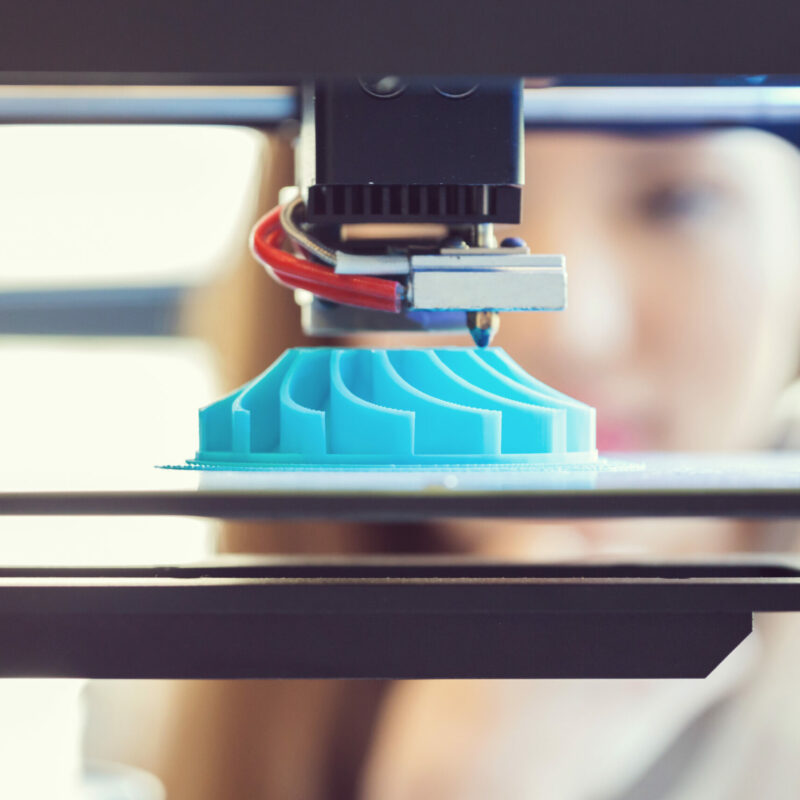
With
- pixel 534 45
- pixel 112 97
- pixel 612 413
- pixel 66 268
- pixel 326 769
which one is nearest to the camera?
pixel 534 45

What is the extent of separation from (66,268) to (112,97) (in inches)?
28.9

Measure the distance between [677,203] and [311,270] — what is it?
0.91 metres

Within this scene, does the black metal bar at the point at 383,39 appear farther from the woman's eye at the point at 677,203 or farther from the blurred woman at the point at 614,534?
the woman's eye at the point at 677,203

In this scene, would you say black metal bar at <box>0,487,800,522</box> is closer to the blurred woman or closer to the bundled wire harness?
the bundled wire harness

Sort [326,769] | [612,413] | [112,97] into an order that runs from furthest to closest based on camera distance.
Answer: [612,413] → [326,769] → [112,97]

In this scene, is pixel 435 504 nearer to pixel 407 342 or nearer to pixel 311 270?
pixel 311 270

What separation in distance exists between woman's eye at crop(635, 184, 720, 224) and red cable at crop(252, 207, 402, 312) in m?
0.87

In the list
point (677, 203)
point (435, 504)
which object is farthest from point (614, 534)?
point (435, 504)

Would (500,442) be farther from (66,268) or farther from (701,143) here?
(701,143)

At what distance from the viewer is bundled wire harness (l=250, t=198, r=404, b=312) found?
47cm

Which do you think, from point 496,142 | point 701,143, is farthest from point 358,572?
point 701,143

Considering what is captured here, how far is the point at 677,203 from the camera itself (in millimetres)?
1291

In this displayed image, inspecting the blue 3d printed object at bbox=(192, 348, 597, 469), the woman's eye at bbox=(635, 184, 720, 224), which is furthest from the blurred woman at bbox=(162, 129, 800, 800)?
the blue 3d printed object at bbox=(192, 348, 597, 469)

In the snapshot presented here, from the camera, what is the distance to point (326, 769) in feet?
3.56
